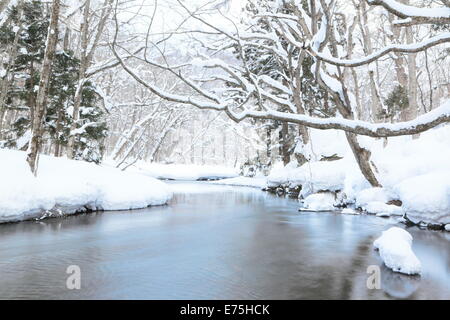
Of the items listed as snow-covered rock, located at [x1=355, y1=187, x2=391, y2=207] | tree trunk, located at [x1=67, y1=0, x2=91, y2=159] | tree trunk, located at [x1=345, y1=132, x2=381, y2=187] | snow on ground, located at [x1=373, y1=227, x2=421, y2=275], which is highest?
tree trunk, located at [x1=67, y1=0, x2=91, y2=159]

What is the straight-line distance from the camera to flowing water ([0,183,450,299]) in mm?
4148

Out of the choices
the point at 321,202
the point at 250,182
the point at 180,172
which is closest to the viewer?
the point at 321,202

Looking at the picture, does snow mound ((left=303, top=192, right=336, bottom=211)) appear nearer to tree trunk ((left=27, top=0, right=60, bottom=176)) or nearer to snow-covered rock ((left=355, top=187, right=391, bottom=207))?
snow-covered rock ((left=355, top=187, right=391, bottom=207))

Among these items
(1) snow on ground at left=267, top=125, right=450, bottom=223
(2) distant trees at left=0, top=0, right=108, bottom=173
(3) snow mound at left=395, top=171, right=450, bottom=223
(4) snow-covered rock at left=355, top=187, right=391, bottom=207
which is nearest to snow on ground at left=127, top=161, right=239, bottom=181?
(2) distant trees at left=0, top=0, right=108, bottom=173

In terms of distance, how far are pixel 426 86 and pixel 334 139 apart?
2631 centimetres

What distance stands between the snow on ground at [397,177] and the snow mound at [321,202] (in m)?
0.41

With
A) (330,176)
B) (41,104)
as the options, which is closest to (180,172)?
(330,176)

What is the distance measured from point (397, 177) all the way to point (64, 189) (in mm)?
10477

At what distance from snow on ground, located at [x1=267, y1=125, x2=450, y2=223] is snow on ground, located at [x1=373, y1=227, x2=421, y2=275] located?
3651mm

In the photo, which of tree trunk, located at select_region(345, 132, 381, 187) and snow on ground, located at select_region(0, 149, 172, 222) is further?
tree trunk, located at select_region(345, 132, 381, 187)

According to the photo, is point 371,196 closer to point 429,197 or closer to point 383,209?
point 383,209

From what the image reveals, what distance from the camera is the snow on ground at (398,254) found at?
194 inches

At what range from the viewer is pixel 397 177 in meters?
11.7

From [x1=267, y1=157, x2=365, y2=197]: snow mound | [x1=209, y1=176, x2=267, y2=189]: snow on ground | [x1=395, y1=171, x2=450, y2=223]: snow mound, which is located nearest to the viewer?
[x1=395, y1=171, x2=450, y2=223]: snow mound
